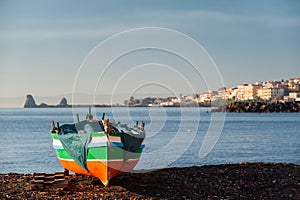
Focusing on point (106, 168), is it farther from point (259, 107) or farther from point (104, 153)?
point (259, 107)

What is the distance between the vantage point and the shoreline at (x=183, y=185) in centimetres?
1328

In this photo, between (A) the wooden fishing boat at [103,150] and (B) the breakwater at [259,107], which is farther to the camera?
(B) the breakwater at [259,107]

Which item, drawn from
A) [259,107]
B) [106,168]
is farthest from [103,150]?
[259,107]

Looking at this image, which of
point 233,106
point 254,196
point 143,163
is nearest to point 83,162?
point 254,196

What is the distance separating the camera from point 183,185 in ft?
46.7

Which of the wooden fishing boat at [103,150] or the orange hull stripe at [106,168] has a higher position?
the wooden fishing boat at [103,150]

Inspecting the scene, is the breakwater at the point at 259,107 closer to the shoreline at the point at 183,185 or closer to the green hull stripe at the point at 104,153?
the shoreline at the point at 183,185

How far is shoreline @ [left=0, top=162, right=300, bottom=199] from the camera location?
13.3 metres

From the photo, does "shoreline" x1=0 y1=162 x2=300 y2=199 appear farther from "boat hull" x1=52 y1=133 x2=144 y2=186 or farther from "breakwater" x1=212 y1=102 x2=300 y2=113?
"breakwater" x1=212 y1=102 x2=300 y2=113

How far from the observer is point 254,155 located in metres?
37.5

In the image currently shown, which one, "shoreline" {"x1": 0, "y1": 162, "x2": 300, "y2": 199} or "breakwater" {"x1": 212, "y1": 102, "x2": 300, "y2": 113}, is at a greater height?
"shoreline" {"x1": 0, "y1": 162, "x2": 300, "y2": 199}

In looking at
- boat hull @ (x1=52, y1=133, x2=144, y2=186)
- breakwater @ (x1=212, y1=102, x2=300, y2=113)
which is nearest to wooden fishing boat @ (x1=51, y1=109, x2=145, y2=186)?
boat hull @ (x1=52, y1=133, x2=144, y2=186)

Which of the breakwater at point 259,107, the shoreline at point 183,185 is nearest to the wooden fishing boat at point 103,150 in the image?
the shoreline at point 183,185

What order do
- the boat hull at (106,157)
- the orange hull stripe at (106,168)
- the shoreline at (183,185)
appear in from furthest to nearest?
the orange hull stripe at (106,168), the boat hull at (106,157), the shoreline at (183,185)
